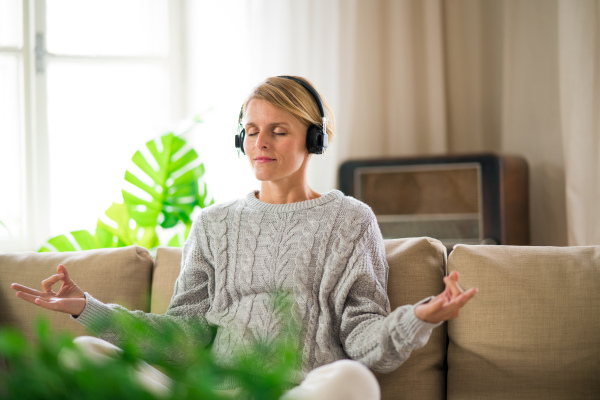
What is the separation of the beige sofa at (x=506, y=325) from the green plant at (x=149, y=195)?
106 cm

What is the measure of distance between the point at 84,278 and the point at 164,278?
219 millimetres

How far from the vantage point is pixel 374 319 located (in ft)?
4.48

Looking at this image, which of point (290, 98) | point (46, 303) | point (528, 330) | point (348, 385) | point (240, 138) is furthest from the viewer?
point (240, 138)

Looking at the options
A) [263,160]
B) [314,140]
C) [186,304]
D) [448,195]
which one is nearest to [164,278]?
[186,304]

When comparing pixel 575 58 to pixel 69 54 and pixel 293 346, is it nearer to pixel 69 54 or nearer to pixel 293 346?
pixel 69 54

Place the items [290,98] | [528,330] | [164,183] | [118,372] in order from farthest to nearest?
1. [164,183]
2. [290,98]
3. [528,330]
4. [118,372]

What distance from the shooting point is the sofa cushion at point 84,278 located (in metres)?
1.70

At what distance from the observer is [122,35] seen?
3260mm

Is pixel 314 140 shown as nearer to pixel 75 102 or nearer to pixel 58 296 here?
pixel 58 296

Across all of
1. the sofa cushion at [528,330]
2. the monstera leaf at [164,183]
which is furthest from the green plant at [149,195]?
the sofa cushion at [528,330]

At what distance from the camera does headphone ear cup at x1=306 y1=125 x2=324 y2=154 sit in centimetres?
158

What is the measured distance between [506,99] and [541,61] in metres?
0.24

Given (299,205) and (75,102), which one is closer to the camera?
(299,205)

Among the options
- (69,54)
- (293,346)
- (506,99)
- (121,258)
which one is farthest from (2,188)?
(293,346)
